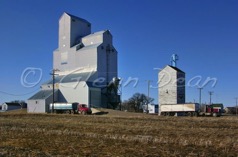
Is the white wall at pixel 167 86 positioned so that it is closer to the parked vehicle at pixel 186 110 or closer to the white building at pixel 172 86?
the white building at pixel 172 86

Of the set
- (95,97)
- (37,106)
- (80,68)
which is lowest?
(37,106)

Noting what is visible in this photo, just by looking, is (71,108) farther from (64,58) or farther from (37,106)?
(64,58)

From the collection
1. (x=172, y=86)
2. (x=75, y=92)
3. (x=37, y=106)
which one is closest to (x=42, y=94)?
(x=37, y=106)

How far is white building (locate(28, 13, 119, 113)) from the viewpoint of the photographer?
309 feet

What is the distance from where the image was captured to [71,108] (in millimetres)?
83688

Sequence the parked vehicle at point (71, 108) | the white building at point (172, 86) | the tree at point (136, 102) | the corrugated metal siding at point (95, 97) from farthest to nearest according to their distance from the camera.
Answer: the tree at point (136, 102) < the corrugated metal siding at point (95, 97) < the white building at point (172, 86) < the parked vehicle at point (71, 108)

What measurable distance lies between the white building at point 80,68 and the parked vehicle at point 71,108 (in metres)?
6.40

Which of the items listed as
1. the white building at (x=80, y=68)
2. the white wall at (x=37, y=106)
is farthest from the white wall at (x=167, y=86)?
the white wall at (x=37, y=106)

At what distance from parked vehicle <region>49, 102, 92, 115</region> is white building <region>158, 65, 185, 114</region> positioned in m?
18.4

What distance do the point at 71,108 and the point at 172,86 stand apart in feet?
78.0

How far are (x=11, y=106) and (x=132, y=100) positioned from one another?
61137 mm

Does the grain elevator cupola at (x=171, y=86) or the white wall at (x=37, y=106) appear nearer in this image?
the grain elevator cupola at (x=171, y=86)

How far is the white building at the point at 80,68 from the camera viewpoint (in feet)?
309

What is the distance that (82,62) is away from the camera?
98000 mm
